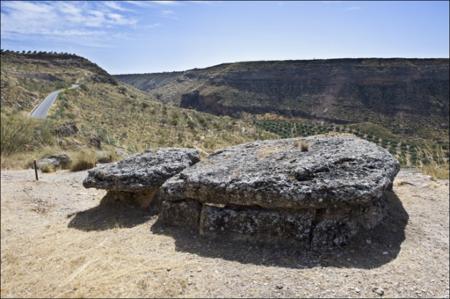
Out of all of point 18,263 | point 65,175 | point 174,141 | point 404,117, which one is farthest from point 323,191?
point 404,117

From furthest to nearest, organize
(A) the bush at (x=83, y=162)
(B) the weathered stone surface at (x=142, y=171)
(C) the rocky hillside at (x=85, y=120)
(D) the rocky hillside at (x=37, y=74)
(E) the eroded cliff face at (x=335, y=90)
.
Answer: (E) the eroded cliff face at (x=335, y=90), (D) the rocky hillside at (x=37, y=74), (C) the rocky hillside at (x=85, y=120), (A) the bush at (x=83, y=162), (B) the weathered stone surface at (x=142, y=171)

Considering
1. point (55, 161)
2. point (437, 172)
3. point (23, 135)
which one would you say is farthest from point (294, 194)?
point (23, 135)

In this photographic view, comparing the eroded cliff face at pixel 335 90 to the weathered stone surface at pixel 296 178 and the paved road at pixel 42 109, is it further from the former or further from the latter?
the weathered stone surface at pixel 296 178

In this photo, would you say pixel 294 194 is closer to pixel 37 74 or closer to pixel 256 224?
pixel 256 224

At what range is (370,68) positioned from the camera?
9194 cm

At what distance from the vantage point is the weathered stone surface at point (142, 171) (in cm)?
782

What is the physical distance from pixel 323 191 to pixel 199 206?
7.25 feet

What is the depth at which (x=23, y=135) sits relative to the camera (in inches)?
655

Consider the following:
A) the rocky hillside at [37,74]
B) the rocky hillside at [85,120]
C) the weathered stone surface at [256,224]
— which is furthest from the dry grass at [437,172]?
the rocky hillside at [37,74]

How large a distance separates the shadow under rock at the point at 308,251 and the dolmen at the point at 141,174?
4.63ft

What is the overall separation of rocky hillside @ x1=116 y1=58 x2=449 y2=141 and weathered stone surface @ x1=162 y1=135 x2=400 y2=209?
5733 cm

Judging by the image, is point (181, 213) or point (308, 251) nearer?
point (308, 251)

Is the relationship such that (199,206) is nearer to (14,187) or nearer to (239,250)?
(239,250)

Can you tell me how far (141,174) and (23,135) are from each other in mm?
11093
